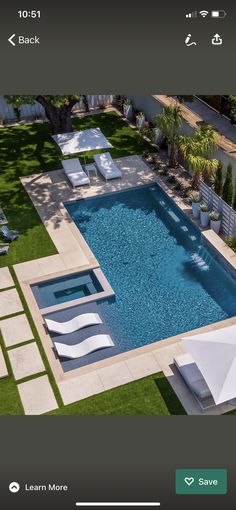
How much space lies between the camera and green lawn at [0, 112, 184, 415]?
545 inches

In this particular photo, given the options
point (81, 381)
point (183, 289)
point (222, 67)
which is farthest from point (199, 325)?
point (222, 67)

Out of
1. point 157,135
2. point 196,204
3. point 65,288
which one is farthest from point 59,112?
point 65,288

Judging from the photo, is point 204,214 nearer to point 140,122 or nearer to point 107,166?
point 107,166

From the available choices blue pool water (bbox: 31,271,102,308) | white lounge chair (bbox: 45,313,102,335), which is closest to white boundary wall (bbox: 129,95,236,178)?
blue pool water (bbox: 31,271,102,308)

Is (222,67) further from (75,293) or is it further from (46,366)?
(75,293)

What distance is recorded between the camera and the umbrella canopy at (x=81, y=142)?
2396cm

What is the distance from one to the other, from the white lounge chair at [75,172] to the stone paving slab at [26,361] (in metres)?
10.6

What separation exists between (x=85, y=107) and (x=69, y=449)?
2965 cm

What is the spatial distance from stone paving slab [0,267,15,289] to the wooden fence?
893 cm

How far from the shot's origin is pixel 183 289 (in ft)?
60.2

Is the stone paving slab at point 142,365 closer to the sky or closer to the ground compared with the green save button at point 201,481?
closer to the ground

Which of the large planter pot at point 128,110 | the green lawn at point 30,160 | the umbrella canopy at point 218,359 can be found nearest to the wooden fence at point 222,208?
the umbrella canopy at point 218,359

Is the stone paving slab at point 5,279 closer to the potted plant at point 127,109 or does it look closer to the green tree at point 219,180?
the green tree at point 219,180

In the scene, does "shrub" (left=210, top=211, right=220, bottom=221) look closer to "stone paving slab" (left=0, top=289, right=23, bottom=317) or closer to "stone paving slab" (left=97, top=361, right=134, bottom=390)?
"stone paving slab" (left=97, top=361, right=134, bottom=390)
